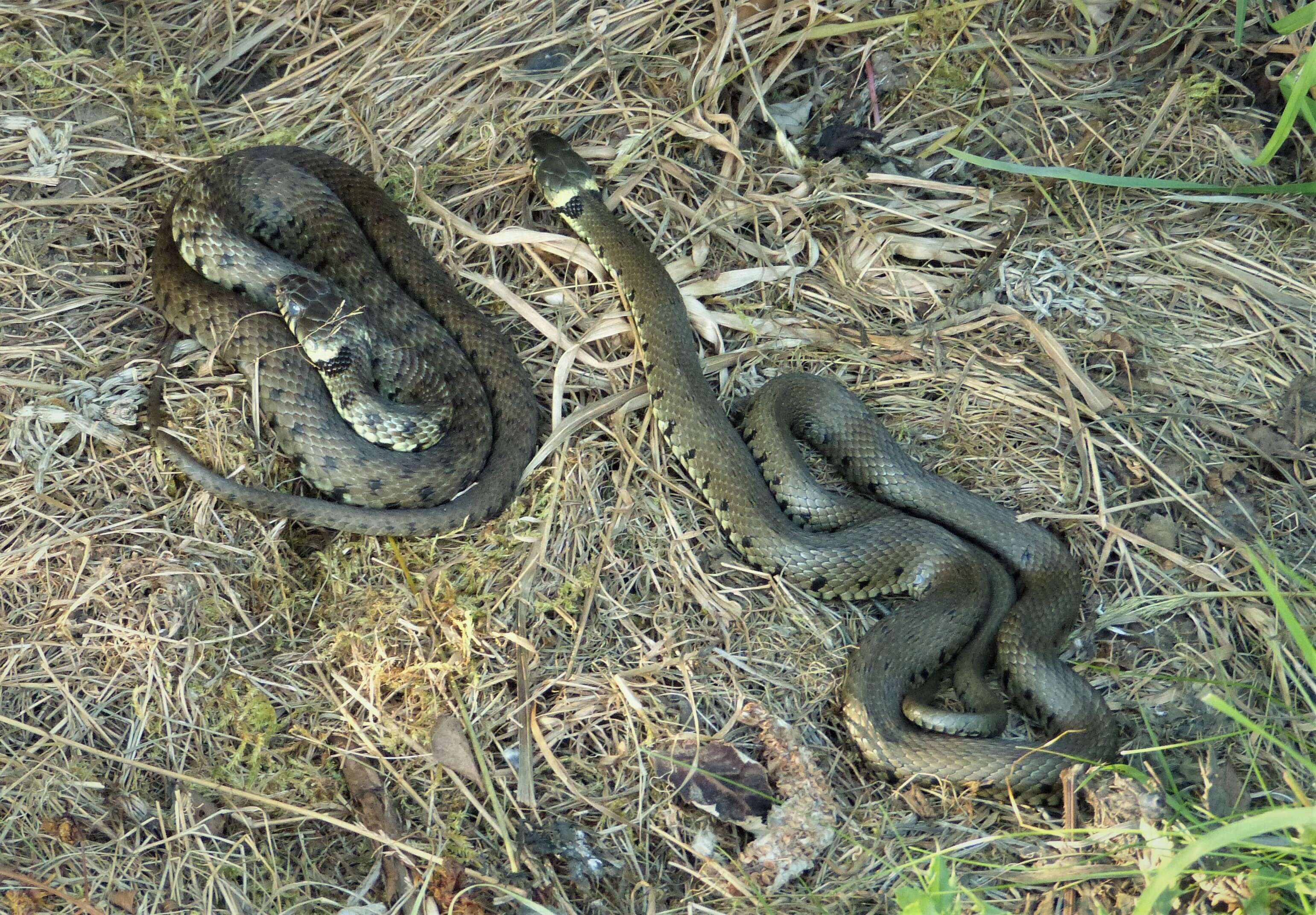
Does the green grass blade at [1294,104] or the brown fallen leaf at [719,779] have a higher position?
the green grass blade at [1294,104]

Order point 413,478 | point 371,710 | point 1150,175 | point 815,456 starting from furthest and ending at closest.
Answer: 1. point 1150,175
2. point 815,456
3. point 413,478
4. point 371,710

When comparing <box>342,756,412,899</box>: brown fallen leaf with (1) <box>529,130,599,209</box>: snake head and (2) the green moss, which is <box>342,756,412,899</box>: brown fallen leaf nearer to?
(1) <box>529,130,599,209</box>: snake head

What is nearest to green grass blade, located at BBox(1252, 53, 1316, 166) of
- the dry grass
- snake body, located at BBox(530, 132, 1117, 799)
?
the dry grass

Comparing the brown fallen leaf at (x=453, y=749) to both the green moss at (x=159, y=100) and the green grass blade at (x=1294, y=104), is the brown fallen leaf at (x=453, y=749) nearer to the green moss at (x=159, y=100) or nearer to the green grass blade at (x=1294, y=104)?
the green moss at (x=159, y=100)

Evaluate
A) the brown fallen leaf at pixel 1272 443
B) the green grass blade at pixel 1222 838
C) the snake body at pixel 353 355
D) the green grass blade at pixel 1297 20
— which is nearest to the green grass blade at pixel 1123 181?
the green grass blade at pixel 1297 20

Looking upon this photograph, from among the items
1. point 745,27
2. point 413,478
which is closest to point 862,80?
point 745,27

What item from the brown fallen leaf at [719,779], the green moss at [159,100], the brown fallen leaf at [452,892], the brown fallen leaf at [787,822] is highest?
the green moss at [159,100]

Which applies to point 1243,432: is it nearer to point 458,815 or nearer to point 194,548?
point 458,815
